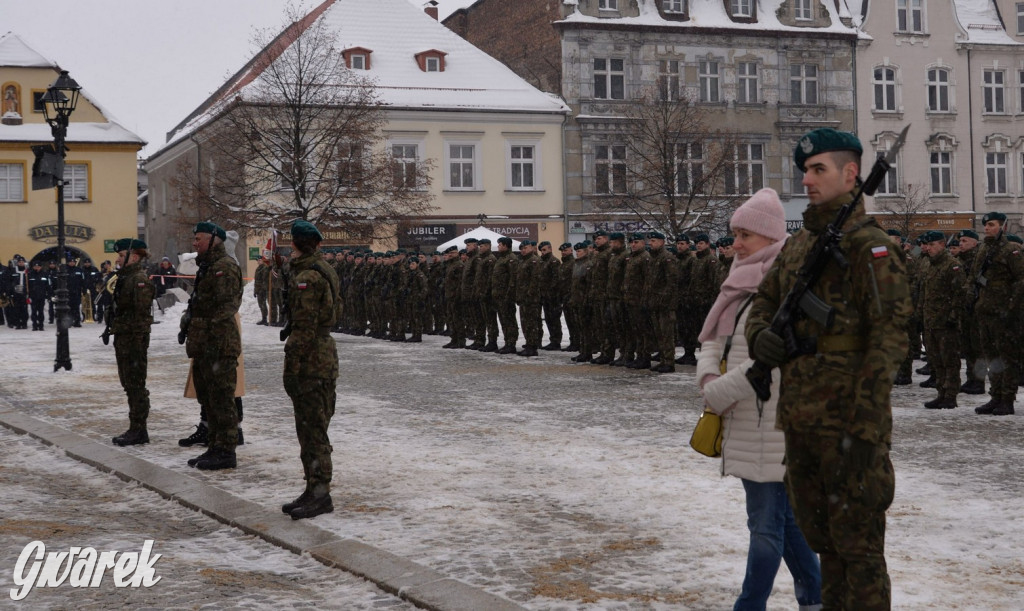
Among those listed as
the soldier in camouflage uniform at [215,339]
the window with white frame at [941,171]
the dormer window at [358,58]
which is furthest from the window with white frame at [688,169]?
the soldier in camouflage uniform at [215,339]

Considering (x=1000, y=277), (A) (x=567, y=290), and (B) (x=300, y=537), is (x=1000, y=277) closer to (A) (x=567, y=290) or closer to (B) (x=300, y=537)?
(B) (x=300, y=537)

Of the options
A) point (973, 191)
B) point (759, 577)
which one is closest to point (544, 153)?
point (973, 191)

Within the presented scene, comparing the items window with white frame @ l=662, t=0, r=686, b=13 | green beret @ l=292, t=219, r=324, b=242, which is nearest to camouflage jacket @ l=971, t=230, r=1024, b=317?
green beret @ l=292, t=219, r=324, b=242

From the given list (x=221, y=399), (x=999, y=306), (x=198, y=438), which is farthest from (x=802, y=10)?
(x=221, y=399)

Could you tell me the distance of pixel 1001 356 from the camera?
11898 mm

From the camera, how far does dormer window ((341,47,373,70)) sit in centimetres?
4466

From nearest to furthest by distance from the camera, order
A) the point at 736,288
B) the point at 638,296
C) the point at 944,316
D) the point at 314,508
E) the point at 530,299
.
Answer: the point at 736,288, the point at 314,508, the point at 944,316, the point at 638,296, the point at 530,299

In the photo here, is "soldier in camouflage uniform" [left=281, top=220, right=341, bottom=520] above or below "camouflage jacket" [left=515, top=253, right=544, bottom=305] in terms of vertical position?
below

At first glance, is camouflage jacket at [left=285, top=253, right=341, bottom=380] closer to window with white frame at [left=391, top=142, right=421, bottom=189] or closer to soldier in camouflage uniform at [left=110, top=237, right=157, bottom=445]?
soldier in camouflage uniform at [left=110, top=237, right=157, bottom=445]

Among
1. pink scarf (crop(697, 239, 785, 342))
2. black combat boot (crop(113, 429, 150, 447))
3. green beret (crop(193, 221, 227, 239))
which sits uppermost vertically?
green beret (crop(193, 221, 227, 239))

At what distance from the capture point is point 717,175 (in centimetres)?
4122

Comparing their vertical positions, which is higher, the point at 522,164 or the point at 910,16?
the point at 910,16

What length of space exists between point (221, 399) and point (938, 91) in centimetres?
4540

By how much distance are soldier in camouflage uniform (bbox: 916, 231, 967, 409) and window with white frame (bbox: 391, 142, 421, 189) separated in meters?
27.0
